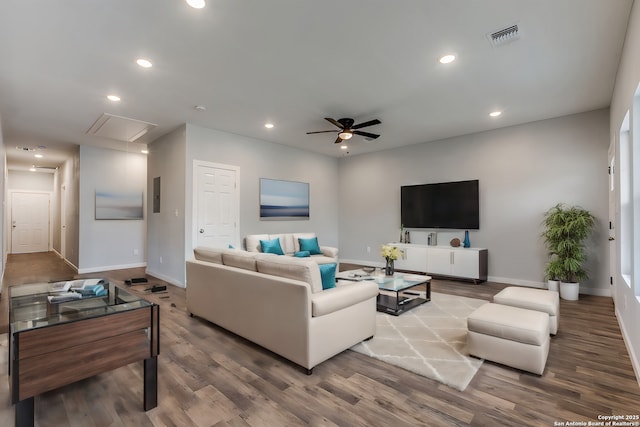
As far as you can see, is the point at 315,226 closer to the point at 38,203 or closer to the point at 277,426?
the point at 277,426

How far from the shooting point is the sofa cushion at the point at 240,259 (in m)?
2.97

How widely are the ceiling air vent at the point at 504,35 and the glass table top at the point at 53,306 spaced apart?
11.5ft

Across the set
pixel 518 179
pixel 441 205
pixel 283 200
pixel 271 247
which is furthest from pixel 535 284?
pixel 283 200

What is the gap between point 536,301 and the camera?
9.72 feet

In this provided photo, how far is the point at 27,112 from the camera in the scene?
469 cm

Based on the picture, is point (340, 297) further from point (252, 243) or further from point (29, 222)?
point (29, 222)

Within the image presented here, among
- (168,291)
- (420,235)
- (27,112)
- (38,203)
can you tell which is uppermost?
(27,112)

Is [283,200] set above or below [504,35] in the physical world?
below

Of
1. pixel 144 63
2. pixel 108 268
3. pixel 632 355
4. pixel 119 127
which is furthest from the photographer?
pixel 108 268

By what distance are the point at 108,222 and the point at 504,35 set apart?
8077 millimetres

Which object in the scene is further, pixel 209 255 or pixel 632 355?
pixel 209 255

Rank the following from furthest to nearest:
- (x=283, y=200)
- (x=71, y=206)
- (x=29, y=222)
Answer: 1. (x=29, y=222)
2. (x=71, y=206)
3. (x=283, y=200)

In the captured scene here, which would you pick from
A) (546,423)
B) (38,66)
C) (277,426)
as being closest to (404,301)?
(546,423)

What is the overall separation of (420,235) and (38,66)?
6.48 metres
